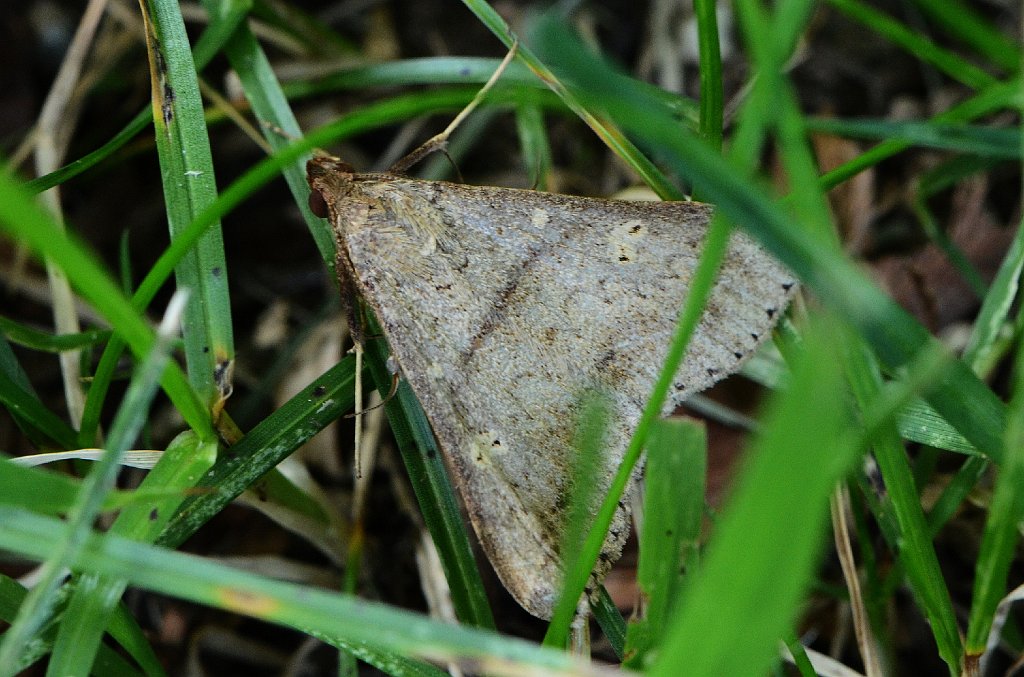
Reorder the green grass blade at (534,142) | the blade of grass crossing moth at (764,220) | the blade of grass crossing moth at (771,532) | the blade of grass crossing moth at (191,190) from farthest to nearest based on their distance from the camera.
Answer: the green grass blade at (534,142) → the blade of grass crossing moth at (191,190) → the blade of grass crossing moth at (764,220) → the blade of grass crossing moth at (771,532)

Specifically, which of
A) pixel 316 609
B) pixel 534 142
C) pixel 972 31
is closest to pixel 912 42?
pixel 972 31

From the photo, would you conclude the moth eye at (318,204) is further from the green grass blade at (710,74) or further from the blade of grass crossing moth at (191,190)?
the green grass blade at (710,74)

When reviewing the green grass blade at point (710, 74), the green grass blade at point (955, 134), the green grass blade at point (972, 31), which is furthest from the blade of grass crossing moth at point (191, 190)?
the green grass blade at point (972, 31)

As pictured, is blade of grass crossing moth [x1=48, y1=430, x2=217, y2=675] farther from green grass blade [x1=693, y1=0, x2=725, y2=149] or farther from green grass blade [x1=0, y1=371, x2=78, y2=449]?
green grass blade [x1=693, y1=0, x2=725, y2=149]

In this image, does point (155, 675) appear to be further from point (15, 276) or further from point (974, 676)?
point (974, 676)

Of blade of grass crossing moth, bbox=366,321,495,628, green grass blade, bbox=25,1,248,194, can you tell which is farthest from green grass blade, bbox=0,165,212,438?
green grass blade, bbox=25,1,248,194

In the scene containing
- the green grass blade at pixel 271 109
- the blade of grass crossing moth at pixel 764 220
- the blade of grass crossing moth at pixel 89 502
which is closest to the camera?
the blade of grass crossing moth at pixel 764 220
